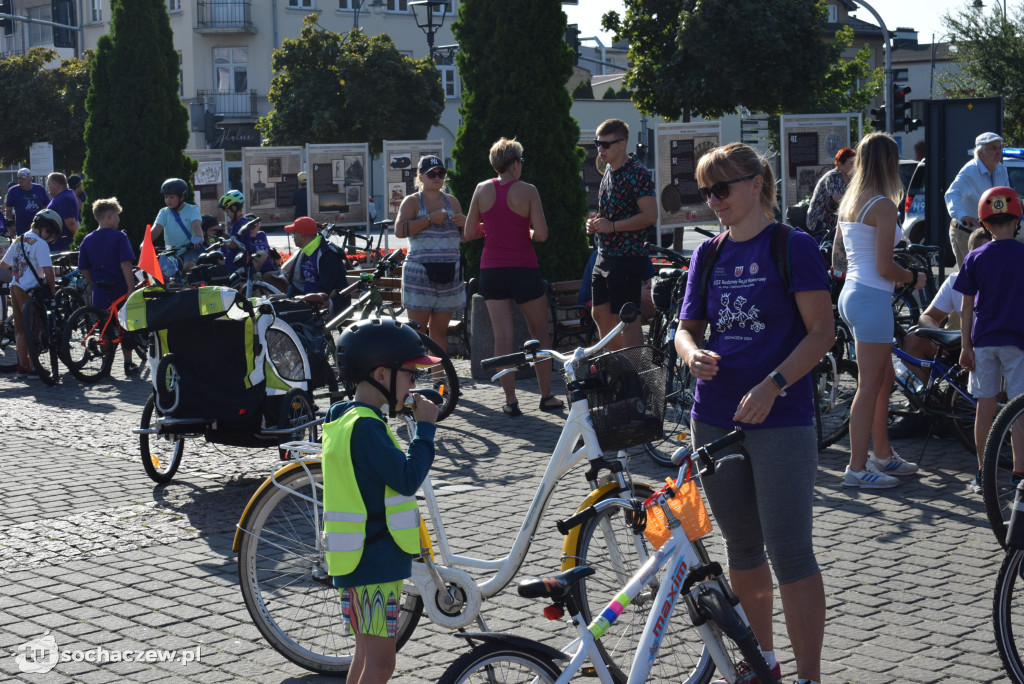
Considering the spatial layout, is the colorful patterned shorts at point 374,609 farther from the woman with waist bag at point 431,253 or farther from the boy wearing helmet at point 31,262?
the boy wearing helmet at point 31,262

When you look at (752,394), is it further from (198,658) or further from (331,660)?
(198,658)

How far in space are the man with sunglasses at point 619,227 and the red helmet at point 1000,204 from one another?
2684 millimetres

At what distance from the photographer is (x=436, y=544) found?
4602 millimetres

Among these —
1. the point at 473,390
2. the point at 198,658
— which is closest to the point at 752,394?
the point at 198,658

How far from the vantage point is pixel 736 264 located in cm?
402

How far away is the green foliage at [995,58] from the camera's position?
3981 centimetres

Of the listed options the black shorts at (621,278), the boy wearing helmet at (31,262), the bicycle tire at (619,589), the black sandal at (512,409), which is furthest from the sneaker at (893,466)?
the boy wearing helmet at (31,262)

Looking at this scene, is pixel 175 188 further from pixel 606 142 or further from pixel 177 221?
pixel 606 142

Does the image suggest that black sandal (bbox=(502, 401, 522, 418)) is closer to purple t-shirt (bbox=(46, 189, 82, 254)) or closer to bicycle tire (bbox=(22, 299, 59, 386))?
bicycle tire (bbox=(22, 299, 59, 386))

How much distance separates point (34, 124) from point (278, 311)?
37.7 metres

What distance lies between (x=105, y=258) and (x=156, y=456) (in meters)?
5.12

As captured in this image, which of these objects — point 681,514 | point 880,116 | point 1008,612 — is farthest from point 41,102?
point 681,514

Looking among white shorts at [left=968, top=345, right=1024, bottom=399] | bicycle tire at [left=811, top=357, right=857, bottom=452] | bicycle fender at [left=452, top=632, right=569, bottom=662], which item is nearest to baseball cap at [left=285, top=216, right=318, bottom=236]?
bicycle tire at [left=811, top=357, right=857, bottom=452]

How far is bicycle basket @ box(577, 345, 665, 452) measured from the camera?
14.7 feet
